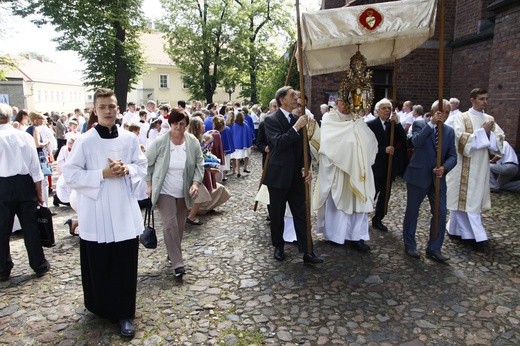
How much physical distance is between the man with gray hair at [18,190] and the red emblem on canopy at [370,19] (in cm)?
400

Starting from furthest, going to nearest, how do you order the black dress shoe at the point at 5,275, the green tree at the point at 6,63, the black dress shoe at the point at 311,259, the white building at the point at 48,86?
the white building at the point at 48,86 → the green tree at the point at 6,63 → the black dress shoe at the point at 311,259 → the black dress shoe at the point at 5,275

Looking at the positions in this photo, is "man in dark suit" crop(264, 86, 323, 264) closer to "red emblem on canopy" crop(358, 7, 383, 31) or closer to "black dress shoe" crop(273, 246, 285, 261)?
"black dress shoe" crop(273, 246, 285, 261)

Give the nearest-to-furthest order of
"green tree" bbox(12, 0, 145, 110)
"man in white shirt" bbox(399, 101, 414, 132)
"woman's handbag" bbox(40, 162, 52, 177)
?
"woman's handbag" bbox(40, 162, 52, 177)
"man in white shirt" bbox(399, 101, 414, 132)
"green tree" bbox(12, 0, 145, 110)

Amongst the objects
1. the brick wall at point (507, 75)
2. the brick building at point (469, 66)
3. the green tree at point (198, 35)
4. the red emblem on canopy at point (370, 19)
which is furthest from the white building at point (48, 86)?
the red emblem on canopy at point (370, 19)

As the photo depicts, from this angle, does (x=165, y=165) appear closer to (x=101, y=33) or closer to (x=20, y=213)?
(x=20, y=213)

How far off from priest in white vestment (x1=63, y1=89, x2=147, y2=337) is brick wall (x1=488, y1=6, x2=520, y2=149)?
8378 mm

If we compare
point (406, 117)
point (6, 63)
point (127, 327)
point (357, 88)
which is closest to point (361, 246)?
point (357, 88)

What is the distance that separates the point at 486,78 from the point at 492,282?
8932mm

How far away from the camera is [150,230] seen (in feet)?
14.8

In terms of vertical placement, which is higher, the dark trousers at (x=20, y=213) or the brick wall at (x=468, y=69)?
the brick wall at (x=468, y=69)

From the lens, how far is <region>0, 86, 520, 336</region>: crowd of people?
3.54m

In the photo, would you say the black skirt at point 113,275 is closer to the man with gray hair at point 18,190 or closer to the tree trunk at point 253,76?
the man with gray hair at point 18,190

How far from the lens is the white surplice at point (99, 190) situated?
3.45m

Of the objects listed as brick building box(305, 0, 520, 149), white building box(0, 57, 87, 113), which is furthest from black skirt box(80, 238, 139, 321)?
white building box(0, 57, 87, 113)
